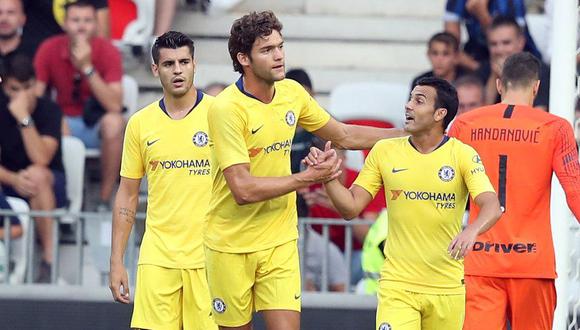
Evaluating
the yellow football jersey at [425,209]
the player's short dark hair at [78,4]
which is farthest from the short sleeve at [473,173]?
the player's short dark hair at [78,4]

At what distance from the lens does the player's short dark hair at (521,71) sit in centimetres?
840

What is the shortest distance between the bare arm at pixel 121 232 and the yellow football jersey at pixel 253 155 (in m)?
0.72

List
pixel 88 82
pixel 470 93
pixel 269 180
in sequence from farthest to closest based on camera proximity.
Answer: pixel 88 82
pixel 470 93
pixel 269 180

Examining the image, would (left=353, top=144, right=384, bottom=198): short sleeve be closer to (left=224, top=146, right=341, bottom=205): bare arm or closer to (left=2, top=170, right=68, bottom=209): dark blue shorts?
(left=224, top=146, right=341, bottom=205): bare arm

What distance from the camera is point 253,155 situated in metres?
7.30

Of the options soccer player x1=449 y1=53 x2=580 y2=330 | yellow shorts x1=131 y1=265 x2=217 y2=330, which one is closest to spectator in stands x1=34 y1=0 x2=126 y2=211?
yellow shorts x1=131 y1=265 x2=217 y2=330

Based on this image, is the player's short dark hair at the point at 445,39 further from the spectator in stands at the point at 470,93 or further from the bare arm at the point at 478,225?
the bare arm at the point at 478,225

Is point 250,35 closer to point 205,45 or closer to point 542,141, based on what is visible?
point 542,141

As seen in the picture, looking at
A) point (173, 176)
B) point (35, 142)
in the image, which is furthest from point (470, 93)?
point (173, 176)

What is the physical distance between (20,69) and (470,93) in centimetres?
352

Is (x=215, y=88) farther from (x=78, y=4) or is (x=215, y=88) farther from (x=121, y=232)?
(x=121, y=232)

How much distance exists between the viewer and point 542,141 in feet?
27.2

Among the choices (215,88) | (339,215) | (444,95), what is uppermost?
(215,88)

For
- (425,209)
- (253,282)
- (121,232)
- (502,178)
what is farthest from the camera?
(502,178)
